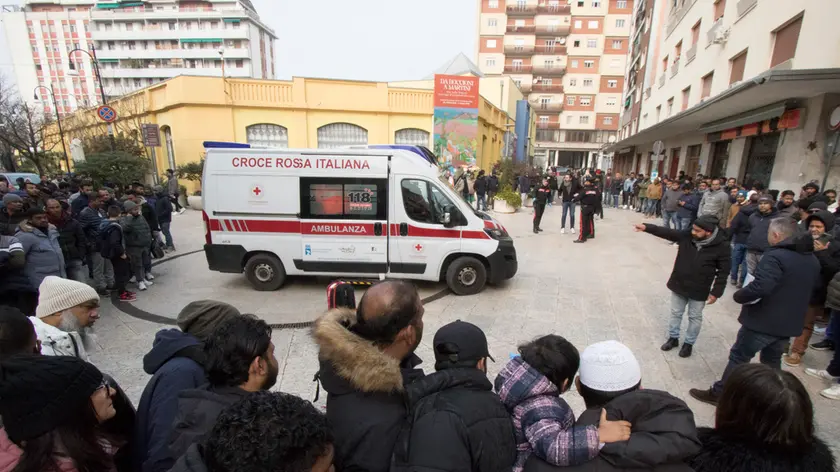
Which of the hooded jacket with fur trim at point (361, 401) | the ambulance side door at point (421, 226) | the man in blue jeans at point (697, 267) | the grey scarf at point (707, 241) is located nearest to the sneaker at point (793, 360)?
the man in blue jeans at point (697, 267)

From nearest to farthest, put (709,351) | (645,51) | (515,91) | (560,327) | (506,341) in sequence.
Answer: (709,351) → (506,341) → (560,327) → (645,51) → (515,91)

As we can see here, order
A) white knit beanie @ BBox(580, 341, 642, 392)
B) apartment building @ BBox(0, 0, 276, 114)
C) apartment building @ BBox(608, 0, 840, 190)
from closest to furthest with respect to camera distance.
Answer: white knit beanie @ BBox(580, 341, 642, 392) < apartment building @ BBox(608, 0, 840, 190) < apartment building @ BBox(0, 0, 276, 114)

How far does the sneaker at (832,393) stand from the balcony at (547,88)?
5654 centimetres

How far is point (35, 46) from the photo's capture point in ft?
226

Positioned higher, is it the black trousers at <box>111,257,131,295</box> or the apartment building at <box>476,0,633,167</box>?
the apartment building at <box>476,0,633,167</box>

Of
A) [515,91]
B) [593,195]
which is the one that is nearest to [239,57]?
[515,91]

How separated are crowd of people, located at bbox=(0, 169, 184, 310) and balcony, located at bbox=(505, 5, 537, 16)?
56200 mm

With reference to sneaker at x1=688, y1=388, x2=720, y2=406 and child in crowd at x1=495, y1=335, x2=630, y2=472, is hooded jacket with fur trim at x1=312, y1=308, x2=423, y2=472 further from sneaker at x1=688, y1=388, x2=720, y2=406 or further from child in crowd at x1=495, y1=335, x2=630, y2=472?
sneaker at x1=688, y1=388, x2=720, y2=406

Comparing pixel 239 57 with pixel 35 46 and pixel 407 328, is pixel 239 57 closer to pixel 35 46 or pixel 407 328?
pixel 35 46

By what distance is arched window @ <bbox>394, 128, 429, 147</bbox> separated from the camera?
72.3 feet

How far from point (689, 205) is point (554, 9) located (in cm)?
5335

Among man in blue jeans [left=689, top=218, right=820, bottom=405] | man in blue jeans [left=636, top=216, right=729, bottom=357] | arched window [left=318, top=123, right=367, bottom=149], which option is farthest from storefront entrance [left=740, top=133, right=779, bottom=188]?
arched window [left=318, top=123, right=367, bottom=149]

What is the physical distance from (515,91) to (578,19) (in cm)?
2702

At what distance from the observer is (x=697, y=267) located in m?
4.20
